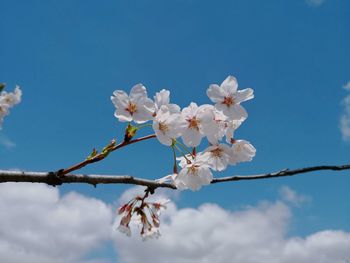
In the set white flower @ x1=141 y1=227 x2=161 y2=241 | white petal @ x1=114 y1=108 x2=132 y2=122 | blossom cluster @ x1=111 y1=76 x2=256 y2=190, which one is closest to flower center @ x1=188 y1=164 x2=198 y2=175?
blossom cluster @ x1=111 y1=76 x2=256 y2=190

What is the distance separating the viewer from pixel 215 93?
9.18 ft

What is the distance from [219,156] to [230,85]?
1.86ft

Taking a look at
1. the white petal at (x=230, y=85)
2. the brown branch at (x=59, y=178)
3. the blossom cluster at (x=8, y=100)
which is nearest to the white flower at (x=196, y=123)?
the white petal at (x=230, y=85)

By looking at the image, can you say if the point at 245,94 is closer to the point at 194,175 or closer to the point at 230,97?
the point at 230,97

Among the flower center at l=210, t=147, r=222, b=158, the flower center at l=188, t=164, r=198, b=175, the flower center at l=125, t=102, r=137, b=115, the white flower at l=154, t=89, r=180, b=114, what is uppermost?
the white flower at l=154, t=89, r=180, b=114

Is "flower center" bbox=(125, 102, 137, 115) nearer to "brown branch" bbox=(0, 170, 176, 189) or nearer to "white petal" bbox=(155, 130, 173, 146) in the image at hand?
"white petal" bbox=(155, 130, 173, 146)

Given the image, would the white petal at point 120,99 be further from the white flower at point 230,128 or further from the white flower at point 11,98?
the white flower at point 11,98

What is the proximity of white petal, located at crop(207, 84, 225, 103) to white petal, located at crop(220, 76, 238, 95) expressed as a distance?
0.08 meters

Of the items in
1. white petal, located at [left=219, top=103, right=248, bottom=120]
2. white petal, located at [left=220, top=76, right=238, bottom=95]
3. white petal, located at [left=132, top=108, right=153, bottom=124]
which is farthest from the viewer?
white petal, located at [left=220, top=76, right=238, bottom=95]

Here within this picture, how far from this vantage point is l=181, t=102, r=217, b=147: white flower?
2.60m

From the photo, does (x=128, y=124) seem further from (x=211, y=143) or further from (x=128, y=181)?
(x=211, y=143)

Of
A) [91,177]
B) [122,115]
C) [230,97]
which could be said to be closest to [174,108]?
[122,115]

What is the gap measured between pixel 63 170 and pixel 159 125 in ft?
2.03

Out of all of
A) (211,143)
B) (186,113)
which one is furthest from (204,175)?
(186,113)
